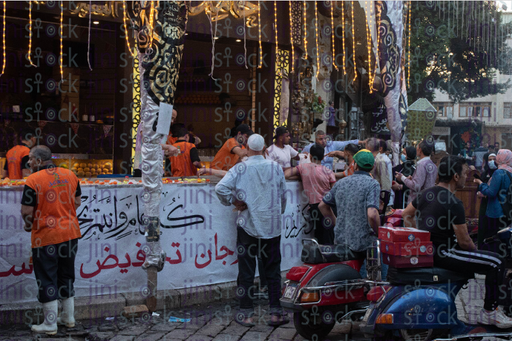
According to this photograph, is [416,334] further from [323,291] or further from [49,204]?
[49,204]

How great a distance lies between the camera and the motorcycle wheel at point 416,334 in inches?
181

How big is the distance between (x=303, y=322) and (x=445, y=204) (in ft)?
5.49

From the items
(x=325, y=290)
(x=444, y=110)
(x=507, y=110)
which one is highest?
(x=444, y=110)

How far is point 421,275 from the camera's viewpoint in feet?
15.2

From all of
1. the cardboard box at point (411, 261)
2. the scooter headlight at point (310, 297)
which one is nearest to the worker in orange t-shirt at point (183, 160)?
the scooter headlight at point (310, 297)

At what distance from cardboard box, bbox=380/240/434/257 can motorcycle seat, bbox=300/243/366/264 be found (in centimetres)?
68

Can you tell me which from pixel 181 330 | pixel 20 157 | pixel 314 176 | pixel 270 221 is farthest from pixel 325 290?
pixel 20 157

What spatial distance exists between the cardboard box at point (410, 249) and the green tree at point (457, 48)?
2373 centimetres

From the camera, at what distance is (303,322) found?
5125 millimetres

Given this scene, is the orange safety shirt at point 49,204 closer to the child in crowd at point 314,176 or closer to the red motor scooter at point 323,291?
the red motor scooter at point 323,291

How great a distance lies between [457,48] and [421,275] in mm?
30310

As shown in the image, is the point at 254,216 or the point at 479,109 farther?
the point at 479,109

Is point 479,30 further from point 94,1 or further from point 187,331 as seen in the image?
point 187,331

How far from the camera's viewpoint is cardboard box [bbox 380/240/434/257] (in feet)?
15.1
